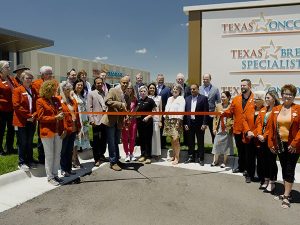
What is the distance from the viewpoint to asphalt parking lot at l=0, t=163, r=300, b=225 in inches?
166

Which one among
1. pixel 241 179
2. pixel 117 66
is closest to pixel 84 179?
pixel 241 179

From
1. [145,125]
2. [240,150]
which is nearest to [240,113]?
[240,150]

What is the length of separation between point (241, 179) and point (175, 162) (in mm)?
1681

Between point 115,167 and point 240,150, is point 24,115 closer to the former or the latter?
point 115,167

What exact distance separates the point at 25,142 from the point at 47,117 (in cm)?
102

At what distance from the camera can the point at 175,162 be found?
23.7 feet

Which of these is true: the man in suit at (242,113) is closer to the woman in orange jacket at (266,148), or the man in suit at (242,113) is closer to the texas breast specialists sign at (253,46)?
the woman in orange jacket at (266,148)

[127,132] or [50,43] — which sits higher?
[50,43]

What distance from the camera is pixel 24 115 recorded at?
5.67m

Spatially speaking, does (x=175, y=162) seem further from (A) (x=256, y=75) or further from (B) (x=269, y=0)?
(B) (x=269, y=0)

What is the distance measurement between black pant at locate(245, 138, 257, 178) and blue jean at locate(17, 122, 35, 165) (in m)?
4.11

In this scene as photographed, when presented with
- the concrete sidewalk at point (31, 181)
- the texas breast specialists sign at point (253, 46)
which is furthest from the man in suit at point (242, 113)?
the texas breast specialists sign at point (253, 46)

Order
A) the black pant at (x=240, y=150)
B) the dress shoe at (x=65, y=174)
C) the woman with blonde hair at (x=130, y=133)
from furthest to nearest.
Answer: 1. the woman with blonde hair at (x=130, y=133)
2. the black pant at (x=240, y=150)
3. the dress shoe at (x=65, y=174)

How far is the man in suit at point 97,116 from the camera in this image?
21.9ft
